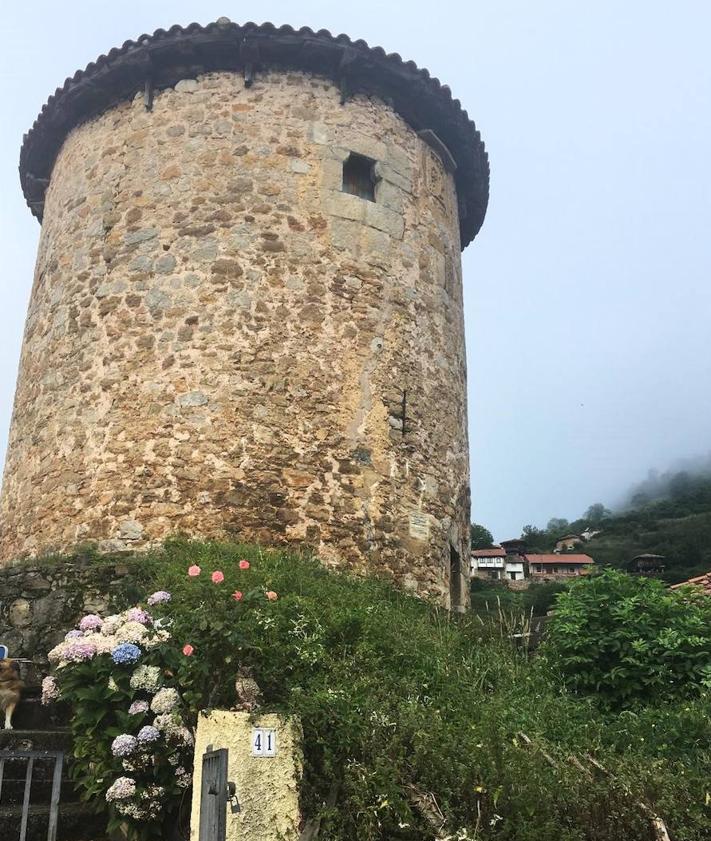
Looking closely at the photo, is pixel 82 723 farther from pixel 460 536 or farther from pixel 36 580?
pixel 460 536

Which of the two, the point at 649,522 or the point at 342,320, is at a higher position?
the point at 649,522

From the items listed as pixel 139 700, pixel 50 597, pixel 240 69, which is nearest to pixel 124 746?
pixel 139 700

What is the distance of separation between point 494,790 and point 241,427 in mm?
5242

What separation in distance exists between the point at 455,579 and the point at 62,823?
233 inches

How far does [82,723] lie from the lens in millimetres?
5230

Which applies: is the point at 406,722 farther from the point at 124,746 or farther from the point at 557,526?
the point at 557,526

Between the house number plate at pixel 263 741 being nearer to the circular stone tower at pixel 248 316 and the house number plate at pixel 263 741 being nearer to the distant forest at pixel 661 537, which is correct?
the circular stone tower at pixel 248 316

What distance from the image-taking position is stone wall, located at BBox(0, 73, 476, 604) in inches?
349

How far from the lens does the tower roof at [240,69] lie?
1008cm

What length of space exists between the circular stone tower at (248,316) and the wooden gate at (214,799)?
4.59m

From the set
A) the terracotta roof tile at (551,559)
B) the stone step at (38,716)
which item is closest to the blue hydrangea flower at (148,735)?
the stone step at (38,716)

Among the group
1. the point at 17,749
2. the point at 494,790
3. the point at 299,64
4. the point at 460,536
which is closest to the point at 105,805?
the point at 17,749

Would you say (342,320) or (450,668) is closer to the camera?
(450,668)

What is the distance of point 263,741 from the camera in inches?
178
